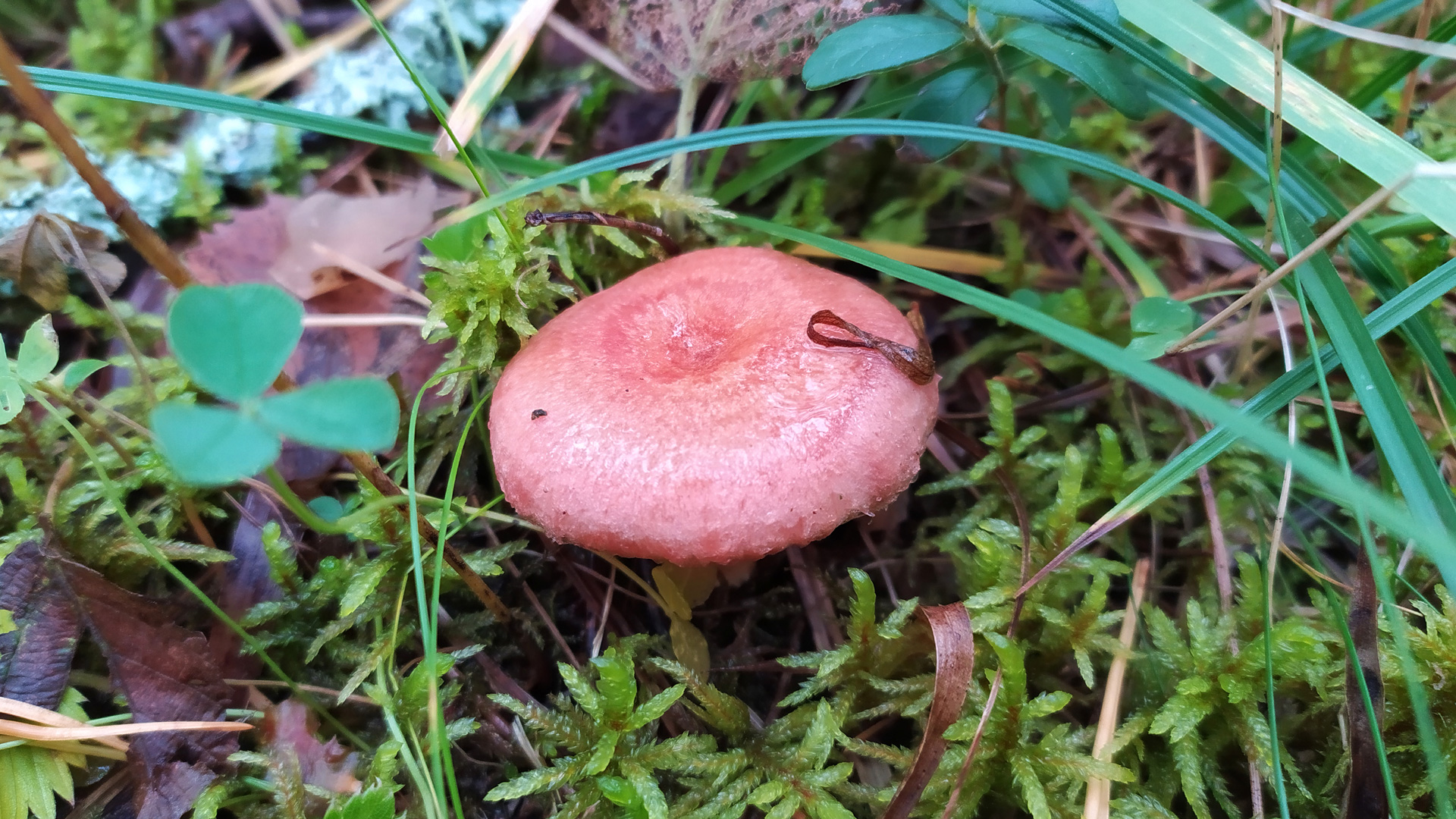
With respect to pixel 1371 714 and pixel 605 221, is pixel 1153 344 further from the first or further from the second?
pixel 605 221

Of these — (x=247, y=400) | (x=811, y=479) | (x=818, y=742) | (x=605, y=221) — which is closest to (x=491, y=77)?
(x=605, y=221)

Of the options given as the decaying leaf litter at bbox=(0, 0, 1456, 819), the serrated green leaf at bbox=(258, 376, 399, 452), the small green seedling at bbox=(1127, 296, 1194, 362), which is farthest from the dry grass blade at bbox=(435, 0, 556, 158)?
the small green seedling at bbox=(1127, 296, 1194, 362)

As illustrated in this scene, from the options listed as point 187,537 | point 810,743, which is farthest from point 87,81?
point 810,743

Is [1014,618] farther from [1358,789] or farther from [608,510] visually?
[608,510]

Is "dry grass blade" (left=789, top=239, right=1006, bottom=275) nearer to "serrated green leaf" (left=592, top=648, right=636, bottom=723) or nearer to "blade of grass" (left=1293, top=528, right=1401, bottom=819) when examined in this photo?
"blade of grass" (left=1293, top=528, right=1401, bottom=819)

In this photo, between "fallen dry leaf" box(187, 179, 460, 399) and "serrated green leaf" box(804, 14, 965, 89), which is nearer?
"serrated green leaf" box(804, 14, 965, 89)

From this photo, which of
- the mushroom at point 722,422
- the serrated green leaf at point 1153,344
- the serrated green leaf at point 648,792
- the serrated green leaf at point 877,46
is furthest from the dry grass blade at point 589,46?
the serrated green leaf at point 648,792
